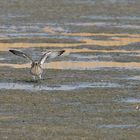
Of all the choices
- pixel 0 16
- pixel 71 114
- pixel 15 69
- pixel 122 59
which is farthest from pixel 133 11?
pixel 71 114

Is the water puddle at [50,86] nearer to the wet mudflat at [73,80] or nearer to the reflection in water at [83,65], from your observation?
the wet mudflat at [73,80]

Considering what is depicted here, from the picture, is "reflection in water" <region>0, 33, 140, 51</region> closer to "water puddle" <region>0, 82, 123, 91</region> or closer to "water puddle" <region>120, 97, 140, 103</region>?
"water puddle" <region>0, 82, 123, 91</region>

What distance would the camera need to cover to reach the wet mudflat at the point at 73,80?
46.5 ft

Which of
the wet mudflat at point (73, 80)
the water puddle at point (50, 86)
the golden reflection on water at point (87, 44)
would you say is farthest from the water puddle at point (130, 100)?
the golden reflection on water at point (87, 44)

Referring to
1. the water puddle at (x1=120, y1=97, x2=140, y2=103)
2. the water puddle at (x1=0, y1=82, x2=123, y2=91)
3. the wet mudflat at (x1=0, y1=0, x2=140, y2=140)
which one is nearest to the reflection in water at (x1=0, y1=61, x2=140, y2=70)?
the wet mudflat at (x1=0, y1=0, x2=140, y2=140)

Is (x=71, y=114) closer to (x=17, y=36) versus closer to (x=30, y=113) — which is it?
(x=30, y=113)

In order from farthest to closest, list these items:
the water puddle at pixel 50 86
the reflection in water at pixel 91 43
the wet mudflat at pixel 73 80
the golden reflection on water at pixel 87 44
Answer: the reflection in water at pixel 91 43 → the golden reflection on water at pixel 87 44 → the water puddle at pixel 50 86 → the wet mudflat at pixel 73 80

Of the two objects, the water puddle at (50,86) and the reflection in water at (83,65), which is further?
the reflection in water at (83,65)

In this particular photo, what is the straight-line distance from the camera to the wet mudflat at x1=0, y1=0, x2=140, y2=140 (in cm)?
1418

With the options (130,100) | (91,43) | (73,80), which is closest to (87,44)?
(91,43)

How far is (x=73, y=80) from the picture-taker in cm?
2022

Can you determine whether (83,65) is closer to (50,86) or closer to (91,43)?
(50,86)

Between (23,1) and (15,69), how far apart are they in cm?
2747

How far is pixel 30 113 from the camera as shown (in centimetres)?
1551
